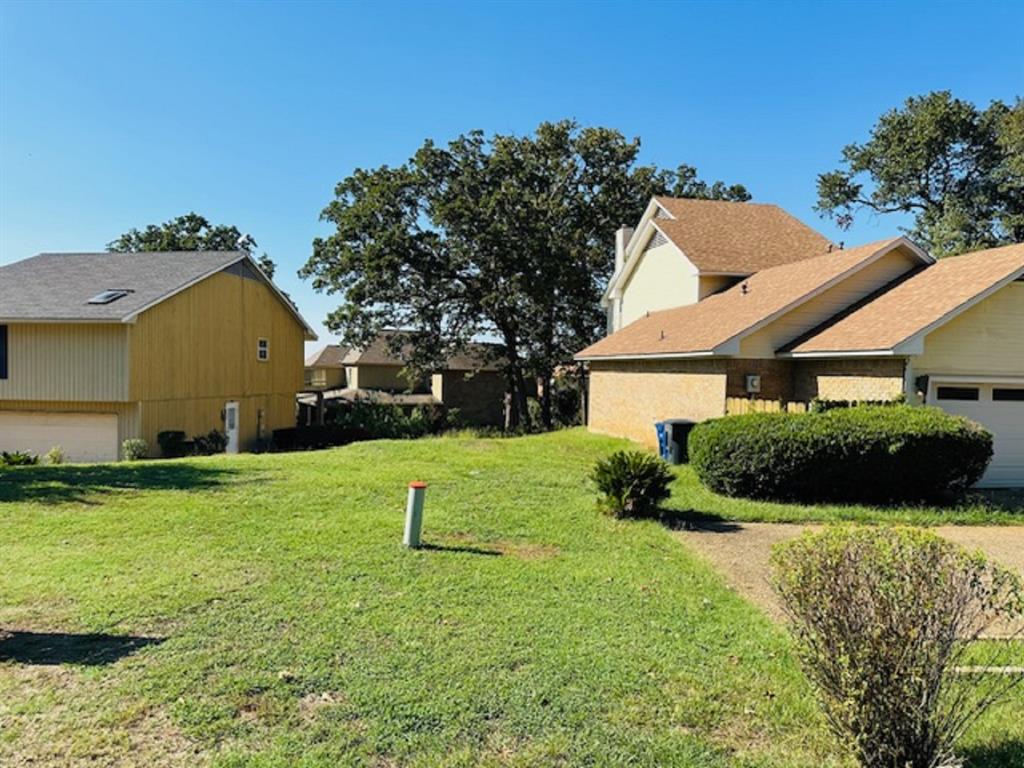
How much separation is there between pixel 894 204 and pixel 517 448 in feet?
95.3

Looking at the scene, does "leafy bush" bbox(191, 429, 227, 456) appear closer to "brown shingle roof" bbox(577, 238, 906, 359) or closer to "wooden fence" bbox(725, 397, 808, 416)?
"brown shingle roof" bbox(577, 238, 906, 359)

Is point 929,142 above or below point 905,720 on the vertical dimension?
above

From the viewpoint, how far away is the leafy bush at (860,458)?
1095 cm

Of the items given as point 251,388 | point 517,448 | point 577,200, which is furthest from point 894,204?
point 251,388

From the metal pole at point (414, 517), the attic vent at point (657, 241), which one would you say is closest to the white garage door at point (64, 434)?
the metal pole at point (414, 517)

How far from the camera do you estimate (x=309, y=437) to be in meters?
27.5

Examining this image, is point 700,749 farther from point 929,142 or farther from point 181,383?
point 929,142

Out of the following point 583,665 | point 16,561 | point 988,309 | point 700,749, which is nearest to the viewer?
point 700,749

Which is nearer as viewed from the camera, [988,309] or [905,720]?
[905,720]

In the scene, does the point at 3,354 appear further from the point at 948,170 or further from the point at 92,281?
the point at 948,170

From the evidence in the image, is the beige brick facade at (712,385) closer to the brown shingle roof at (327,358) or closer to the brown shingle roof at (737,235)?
the brown shingle roof at (737,235)

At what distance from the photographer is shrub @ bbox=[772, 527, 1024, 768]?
3328 mm

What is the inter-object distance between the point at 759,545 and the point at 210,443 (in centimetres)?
2014

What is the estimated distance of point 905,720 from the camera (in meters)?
3.34
